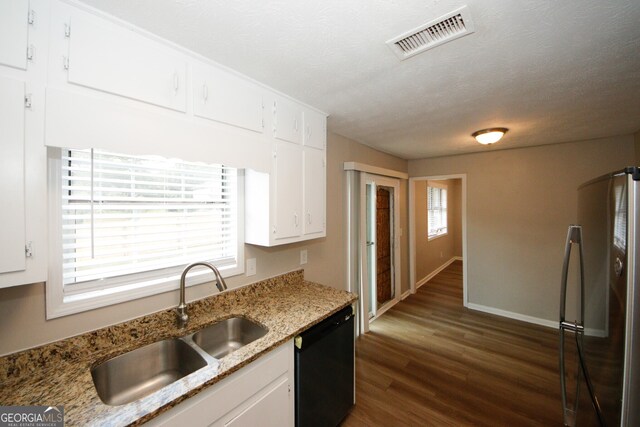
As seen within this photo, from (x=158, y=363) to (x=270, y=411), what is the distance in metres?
0.67

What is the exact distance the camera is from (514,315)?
3.51 metres

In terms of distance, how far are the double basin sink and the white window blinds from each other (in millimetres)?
443

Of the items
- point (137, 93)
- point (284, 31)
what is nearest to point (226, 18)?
point (284, 31)

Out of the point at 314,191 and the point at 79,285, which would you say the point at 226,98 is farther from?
the point at 79,285

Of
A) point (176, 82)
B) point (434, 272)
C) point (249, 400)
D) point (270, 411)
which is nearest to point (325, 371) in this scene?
point (270, 411)

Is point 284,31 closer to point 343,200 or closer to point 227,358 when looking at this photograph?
point 227,358

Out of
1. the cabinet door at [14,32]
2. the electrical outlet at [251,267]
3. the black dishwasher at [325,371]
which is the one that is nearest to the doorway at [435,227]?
the black dishwasher at [325,371]

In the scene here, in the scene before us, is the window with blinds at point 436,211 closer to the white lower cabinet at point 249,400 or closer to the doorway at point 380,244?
the doorway at point 380,244

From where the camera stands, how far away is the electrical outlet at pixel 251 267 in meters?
1.94

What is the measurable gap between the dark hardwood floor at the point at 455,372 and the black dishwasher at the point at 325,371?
10.7 inches

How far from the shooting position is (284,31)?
1.17 meters

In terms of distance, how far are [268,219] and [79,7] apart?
1.32 m

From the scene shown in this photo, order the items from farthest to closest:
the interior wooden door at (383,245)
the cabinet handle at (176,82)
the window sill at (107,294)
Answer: the interior wooden door at (383,245) → the cabinet handle at (176,82) → the window sill at (107,294)

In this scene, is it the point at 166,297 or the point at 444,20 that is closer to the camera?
the point at 444,20
